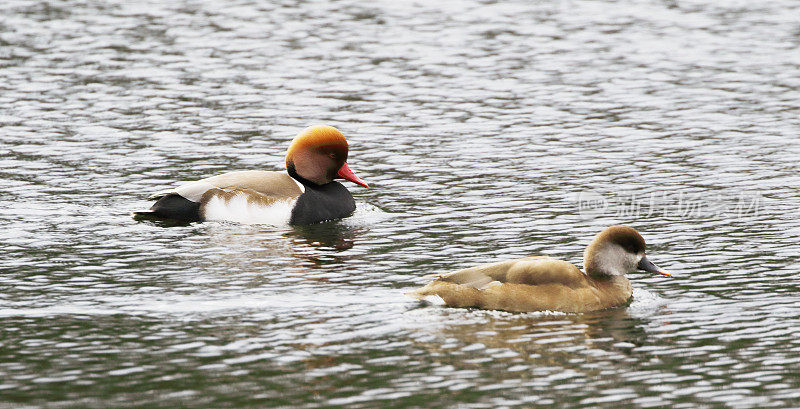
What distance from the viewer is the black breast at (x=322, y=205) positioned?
688 inches

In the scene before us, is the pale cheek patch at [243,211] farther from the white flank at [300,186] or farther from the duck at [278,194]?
the white flank at [300,186]

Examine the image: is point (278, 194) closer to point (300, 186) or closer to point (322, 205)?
point (300, 186)

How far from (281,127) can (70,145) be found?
3314 millimetres

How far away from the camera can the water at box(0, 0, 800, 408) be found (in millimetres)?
11383

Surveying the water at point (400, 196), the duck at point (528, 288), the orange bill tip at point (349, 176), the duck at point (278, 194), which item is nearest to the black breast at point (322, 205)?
the duck at point (278, 194)

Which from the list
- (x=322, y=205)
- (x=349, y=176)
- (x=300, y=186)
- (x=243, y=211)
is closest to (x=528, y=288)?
(x=322, y=205)

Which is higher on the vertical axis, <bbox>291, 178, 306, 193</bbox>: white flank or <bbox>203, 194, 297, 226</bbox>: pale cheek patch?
<bbox>291, 178, 306, 193</bbox>: white flank

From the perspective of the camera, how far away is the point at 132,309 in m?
13.1

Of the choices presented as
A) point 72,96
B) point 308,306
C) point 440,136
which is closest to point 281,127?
point 440,136

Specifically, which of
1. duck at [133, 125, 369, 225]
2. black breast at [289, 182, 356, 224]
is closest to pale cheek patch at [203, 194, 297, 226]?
duck at [133, 125, 369, 225]

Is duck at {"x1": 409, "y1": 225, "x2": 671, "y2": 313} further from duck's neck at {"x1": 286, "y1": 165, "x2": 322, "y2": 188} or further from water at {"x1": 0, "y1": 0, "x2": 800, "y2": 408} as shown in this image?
duck's neck at {"x1": 286, "y1": 165, "x2": 322, "y2": 188}

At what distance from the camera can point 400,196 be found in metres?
18.5

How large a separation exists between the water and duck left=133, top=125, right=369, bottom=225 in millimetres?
349

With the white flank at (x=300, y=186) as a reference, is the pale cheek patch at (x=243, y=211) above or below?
below
